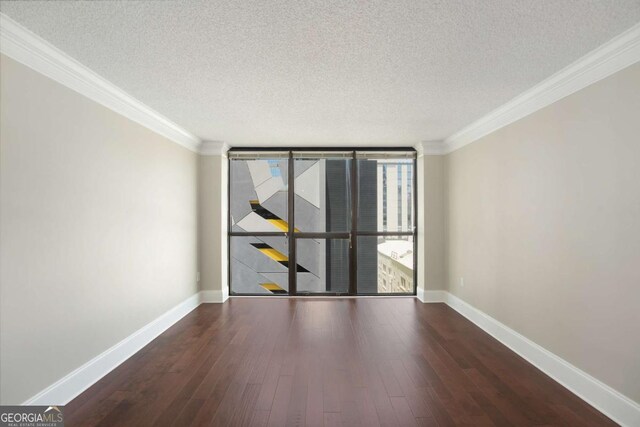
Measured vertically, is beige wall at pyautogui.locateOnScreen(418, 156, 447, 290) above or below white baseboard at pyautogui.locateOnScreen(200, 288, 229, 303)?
above

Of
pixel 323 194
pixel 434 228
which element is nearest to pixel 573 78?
pixel 434 228

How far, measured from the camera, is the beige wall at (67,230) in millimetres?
2041

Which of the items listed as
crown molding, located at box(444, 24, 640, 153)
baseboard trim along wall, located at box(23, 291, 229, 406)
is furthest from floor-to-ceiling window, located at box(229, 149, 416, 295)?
crown molding, located at box(444, 24, 640, 153)

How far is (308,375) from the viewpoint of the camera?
111 inches

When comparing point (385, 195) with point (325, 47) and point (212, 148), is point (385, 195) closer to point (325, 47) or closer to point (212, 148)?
point (212, 148)

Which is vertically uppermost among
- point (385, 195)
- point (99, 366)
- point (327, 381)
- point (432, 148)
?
point (432, 148)

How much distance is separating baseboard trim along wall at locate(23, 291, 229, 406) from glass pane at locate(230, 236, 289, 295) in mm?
1142

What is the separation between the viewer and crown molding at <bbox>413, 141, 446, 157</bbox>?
5.12 metres

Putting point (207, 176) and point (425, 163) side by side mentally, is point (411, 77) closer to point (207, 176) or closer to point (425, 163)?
point (425, 163)

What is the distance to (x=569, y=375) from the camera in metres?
2.61

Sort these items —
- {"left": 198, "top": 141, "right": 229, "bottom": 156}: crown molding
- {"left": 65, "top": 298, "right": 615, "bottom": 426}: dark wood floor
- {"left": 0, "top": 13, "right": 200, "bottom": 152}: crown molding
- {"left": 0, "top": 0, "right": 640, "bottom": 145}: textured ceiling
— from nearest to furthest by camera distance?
{"left": 0, "top": 0, "right": 640, "bottom": 145}: textured ceiling
{"left": 0, "top": 13, "right": 200, "bottom": 152}: crown molding
{"left": 65, "top": 298, "right": 615, "bottom": 426}: dark wood floor
{"left": 198, "top": 141, "right": 229, "bottom": 156}: crown molding

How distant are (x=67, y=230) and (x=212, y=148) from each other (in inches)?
114

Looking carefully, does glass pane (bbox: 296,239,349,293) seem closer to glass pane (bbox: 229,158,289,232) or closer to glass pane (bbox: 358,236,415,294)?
glass pane (bbox: 358,236,415,294)

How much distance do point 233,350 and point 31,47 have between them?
2.88 metres
